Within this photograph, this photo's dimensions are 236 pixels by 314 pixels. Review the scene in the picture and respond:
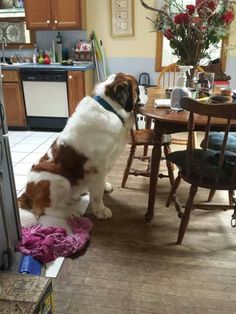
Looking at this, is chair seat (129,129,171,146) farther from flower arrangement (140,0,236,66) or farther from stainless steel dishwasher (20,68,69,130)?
stainless steel dishwasher (20,68,69,130)

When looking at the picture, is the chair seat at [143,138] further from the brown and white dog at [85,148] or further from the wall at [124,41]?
the wall at [124,41]

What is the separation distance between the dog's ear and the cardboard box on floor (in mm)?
1172

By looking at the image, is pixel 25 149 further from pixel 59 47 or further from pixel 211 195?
pixel 211 195

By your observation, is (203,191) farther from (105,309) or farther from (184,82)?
(105,309)

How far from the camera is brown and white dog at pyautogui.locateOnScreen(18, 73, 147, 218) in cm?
197

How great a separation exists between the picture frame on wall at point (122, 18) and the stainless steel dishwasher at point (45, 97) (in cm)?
100

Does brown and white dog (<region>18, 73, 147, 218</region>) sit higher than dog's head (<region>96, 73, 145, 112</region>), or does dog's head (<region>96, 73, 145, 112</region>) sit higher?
dog's head (<region>96, 73, 145, 112</region>)

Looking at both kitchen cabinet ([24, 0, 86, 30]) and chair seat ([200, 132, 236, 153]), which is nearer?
chair seat ([200, 132, 236, 153])

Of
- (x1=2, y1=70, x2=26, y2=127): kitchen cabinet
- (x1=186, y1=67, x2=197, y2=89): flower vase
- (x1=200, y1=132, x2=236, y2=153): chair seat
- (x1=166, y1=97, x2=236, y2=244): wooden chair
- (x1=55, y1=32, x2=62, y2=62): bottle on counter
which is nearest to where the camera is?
(x1=166, y1=97, x2=236, y2=244): wooden chair

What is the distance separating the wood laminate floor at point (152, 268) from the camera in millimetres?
1527

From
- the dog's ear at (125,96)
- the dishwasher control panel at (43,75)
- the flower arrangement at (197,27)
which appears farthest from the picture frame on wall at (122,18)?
the dog's ear at (125,96)

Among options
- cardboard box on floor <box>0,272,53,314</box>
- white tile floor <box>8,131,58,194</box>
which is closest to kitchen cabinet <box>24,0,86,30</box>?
white tile floor <box>8,131,58,194</box>

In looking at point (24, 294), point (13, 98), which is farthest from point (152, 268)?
point (13, 98)

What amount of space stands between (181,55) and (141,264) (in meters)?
1.49
